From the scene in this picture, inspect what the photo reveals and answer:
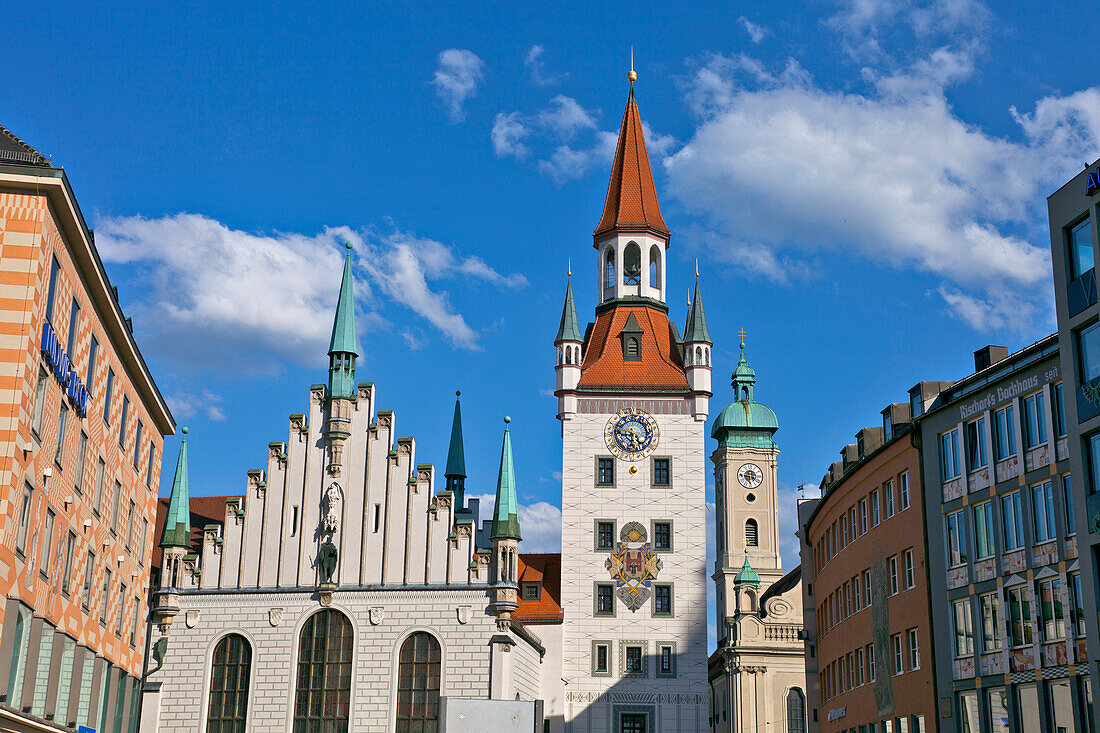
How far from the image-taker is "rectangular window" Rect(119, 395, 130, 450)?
38656 mm

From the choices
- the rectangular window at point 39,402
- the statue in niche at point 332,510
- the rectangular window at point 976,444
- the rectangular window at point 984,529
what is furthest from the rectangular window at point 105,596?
the rectangular window at point 976,444

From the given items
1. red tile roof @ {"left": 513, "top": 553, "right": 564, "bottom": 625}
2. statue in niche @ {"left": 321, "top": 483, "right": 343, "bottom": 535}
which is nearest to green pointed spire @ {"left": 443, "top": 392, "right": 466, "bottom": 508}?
red tile roof @ {"left": 513, "top": 553, "right": 564, "bottom": 625}

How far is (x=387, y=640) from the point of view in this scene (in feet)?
184

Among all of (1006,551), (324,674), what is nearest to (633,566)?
(324,674)

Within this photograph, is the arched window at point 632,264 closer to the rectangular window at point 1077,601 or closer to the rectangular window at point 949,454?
the rectangular window at point 949,454

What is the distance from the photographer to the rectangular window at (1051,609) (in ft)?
109

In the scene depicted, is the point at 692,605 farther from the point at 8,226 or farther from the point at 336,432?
the point at 8,226

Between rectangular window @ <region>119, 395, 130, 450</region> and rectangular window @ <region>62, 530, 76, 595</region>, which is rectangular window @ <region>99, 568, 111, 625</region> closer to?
rectangular window @ <region>119, 395, 130, 450</region>

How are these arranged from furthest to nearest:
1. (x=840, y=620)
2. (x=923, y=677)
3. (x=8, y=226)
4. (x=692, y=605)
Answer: (x=692, y=605)
(x=840, y=620)
(x=923, y=677)
(x=8, y=226)

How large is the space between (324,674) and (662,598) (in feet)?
57.7

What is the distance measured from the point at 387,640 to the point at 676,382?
21.3 m

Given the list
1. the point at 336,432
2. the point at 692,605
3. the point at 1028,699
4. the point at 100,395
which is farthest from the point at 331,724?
the point at 1028,699

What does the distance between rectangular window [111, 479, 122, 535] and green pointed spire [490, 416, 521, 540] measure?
20.4 metres

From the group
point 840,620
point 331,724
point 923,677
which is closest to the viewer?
point 923,677
